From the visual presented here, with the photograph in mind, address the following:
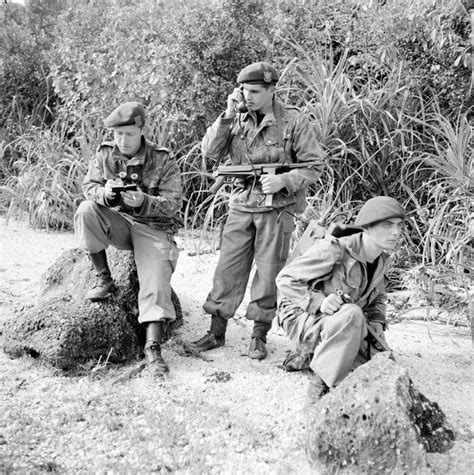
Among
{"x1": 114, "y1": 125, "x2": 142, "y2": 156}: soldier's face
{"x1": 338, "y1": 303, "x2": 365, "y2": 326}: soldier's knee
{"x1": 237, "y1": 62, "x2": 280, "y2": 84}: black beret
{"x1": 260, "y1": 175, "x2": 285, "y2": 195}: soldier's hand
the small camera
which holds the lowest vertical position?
{"x1": 338, "y1": 303, "x2": 365, "y2": 326}: soldier's knee

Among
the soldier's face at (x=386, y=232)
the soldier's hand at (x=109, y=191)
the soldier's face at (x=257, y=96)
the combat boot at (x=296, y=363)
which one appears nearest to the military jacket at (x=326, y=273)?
the soldier's face at (x=386, y=232)

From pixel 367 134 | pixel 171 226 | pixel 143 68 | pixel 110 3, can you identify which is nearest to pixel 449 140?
pixel 367 134

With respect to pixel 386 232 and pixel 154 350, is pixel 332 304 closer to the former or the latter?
pixel 386 232

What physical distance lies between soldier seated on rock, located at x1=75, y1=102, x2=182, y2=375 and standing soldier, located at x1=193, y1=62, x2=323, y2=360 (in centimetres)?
35

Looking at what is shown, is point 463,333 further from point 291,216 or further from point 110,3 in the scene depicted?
point 110,3

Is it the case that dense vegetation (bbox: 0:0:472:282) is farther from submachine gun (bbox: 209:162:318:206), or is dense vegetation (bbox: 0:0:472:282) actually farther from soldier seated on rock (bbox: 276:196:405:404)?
soldier seated on rock (bbox: 276:196:405:404)

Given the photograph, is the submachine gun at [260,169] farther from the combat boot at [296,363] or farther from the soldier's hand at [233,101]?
the combat boot at [296,363]

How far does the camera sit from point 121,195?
4309mm

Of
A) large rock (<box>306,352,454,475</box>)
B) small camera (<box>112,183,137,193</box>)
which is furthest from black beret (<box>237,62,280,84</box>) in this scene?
large rock (<box>306,352,454,475</box>)

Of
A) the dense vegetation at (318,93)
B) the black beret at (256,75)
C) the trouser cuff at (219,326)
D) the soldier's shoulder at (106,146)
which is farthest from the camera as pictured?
the dense vegetation at (318,93)

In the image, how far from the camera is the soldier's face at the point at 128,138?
4348 mm

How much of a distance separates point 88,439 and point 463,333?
9.33 ft

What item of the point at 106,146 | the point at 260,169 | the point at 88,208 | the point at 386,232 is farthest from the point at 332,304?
the point at 106,146

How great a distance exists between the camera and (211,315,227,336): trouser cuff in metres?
4.64
